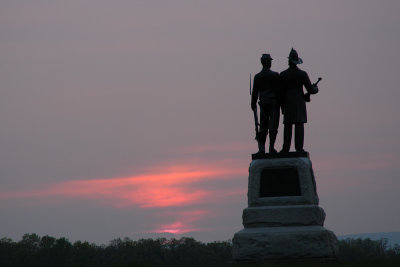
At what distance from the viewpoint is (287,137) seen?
2366 cm

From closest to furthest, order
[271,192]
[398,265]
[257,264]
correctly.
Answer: [398,265] → [257,264] → [271,192]

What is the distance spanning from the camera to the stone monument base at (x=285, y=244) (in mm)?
22172

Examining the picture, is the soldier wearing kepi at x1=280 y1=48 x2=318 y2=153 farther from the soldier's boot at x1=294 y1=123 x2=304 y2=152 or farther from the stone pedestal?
the stone pedestal

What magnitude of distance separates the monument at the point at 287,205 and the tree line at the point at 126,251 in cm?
6813

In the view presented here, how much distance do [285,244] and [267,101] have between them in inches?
158

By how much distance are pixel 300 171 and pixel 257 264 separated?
2.89 meters

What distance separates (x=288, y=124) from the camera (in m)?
23.8

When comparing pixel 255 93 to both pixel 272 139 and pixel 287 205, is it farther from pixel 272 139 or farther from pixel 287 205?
pixel 287 205

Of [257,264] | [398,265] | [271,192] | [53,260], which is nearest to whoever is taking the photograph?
[398,265]

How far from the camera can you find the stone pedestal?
73.0ft

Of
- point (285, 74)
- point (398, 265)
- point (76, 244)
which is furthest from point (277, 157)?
point (76, 244)

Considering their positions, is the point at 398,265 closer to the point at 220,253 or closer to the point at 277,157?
the point at 277,157

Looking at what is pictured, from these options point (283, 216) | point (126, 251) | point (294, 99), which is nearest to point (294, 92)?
point (294, 99)

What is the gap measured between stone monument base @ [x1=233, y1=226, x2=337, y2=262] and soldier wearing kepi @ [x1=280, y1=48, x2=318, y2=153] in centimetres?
236
